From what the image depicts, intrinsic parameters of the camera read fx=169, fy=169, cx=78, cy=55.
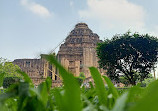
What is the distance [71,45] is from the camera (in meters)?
25.6

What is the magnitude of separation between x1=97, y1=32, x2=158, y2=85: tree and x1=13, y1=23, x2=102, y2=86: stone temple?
10116mm

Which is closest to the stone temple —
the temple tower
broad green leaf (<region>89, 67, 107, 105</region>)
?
the temple tower

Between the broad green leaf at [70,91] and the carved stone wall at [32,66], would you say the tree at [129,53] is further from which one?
the carved stone wall at [32,66]

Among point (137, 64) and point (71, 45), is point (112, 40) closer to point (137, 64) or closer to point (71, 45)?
point (137, 64)

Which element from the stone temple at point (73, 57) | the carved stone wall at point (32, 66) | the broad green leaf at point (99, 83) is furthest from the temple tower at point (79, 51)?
the broad green leaf at point (99, 83)

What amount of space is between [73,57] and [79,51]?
124 cm

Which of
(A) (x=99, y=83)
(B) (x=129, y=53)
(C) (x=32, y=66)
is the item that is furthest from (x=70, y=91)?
(C) (x=32, y=66)

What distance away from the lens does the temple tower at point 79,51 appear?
22.9 metres

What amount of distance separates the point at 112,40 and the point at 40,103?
12534 mm

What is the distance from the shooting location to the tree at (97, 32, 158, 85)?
11.7 m

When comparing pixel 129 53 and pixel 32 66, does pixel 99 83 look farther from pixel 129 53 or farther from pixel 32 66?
pixel 32 66

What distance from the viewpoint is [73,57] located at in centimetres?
2395

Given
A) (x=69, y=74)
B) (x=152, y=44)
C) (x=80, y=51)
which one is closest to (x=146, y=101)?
(x=69, y=74)

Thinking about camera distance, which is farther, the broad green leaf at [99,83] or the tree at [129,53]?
the tree at [129,53]
